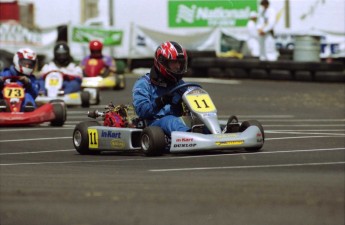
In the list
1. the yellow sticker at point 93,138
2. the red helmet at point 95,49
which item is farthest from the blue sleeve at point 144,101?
the red helmet at point 95,49

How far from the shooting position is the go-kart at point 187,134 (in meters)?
10.9

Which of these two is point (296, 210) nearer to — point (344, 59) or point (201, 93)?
point (201, 93)

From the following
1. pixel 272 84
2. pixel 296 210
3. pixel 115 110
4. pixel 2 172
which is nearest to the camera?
pixel 296 210

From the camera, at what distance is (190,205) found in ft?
24.3

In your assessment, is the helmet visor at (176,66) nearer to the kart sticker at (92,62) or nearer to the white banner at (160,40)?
the kart sticker at (92,62)

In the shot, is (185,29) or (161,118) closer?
(161,118)

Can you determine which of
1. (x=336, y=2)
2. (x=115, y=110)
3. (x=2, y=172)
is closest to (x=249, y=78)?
(x=336, y=2)

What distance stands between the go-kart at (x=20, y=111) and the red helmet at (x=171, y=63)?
166 inches

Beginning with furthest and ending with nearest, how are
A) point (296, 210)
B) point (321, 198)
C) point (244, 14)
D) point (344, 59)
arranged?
point (244, 14)
point (344, 59)
point (321, 198)
point (296, 210)

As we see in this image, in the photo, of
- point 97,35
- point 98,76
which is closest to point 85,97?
point 98,76

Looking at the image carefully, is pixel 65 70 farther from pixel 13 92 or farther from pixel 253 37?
pixel 253 37

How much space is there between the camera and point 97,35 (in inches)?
1182

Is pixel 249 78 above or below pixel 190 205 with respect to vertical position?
below

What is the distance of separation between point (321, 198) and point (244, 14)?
2300cm
